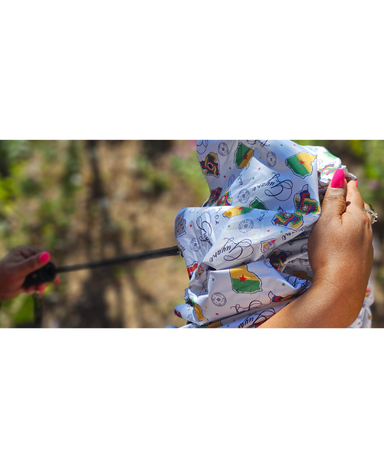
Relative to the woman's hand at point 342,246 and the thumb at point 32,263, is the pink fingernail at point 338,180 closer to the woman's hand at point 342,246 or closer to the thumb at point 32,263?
the woman's hand at point 342,246

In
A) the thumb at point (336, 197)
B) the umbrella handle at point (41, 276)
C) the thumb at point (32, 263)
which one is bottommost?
the umbrella handle at point (41, 276)

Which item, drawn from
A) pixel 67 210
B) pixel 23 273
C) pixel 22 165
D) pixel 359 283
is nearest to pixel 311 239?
pixel 359 283

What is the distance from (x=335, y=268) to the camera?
2.53ft

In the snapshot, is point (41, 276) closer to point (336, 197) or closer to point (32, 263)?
point (32, 263)

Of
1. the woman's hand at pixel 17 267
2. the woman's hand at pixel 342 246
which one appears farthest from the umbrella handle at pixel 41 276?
the woman's hand at pixel 342 246

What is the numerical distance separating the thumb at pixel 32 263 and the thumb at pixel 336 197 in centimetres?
91

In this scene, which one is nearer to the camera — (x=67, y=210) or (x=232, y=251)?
(x=232, y=251)

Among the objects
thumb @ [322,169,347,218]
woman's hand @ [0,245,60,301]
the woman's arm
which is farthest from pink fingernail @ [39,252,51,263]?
thumb @ [322,169,347,218]

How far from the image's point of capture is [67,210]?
84.0 inches

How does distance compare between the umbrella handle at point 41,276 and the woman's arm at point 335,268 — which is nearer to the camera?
the woman's arm at point 335,268

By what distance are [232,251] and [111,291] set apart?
53.2 inches

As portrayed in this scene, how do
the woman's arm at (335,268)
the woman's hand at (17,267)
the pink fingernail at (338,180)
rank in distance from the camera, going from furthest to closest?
the woman's hand at (17,267) < the pink fingernail at (338,180) < the woman's arm at (335,268)

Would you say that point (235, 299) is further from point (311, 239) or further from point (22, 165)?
point (22, 165)

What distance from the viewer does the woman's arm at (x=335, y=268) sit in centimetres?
75
